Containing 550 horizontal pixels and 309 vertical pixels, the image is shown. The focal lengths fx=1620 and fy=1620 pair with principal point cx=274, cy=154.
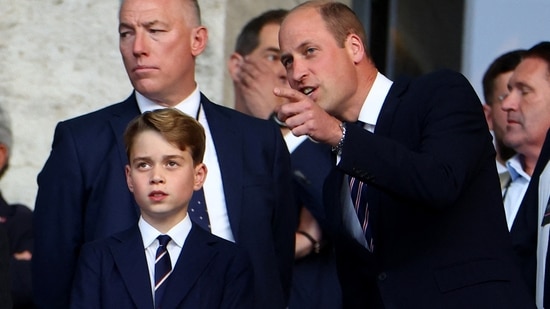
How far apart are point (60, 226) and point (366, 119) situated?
1.02 meters

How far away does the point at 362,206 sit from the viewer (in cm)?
477

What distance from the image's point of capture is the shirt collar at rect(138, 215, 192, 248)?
15.4 ft

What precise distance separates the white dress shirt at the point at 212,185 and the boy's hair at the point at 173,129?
265mm

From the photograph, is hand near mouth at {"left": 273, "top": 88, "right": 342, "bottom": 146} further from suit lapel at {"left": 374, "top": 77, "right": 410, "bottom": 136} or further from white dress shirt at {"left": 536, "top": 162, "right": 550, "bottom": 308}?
white dress shirt at {"left": 536, "top": 162, "right": 550, "bottom": 308}

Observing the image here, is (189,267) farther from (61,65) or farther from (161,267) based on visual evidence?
(61,65)

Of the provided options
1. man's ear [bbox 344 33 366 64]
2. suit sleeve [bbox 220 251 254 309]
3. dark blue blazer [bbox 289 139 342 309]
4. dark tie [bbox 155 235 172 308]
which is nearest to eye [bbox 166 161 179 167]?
dark tie [bbox 155 235 172 308]

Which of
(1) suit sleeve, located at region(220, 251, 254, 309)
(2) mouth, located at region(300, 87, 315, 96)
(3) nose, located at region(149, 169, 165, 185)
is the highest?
(2) mouth, located at region(300, 87, 315, 96)

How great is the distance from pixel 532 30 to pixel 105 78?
2035mm

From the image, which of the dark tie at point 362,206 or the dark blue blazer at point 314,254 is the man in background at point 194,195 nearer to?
the dark tie at point 362,206

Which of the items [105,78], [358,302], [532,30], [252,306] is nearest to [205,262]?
[252,306]

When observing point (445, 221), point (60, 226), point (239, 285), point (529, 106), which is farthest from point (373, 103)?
point (529, 106)

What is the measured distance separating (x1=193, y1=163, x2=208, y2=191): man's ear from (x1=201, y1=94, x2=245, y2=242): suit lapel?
25 cm

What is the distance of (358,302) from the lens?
4902 millimetres

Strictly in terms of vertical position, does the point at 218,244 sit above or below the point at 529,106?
below
